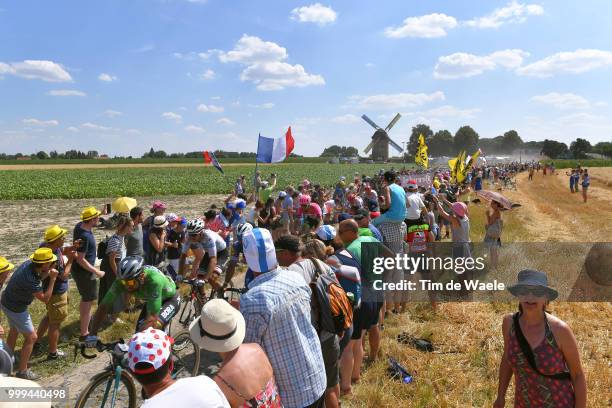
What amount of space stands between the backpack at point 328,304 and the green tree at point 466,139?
148m

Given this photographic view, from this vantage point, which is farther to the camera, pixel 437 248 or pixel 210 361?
pixel 437 248

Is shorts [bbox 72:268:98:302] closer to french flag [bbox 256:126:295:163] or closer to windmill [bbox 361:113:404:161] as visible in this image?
french flag [bbox 256:126:295:163]

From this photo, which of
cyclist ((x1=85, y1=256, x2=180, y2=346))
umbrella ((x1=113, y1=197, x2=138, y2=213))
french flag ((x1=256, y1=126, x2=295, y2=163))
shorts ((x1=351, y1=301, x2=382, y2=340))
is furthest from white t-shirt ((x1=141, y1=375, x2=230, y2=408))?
french flag ((x1=256, y1=126, x2=295, y2=163))

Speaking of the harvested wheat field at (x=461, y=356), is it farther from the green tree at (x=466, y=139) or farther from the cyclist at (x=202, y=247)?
the green tree at (x=466, y=139)

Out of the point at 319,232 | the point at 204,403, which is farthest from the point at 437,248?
the point at 204,403

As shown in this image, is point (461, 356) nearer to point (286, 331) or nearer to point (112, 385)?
point (286, 331)

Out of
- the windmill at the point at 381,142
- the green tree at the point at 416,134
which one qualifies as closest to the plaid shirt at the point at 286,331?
the windmill at the point at 381,142

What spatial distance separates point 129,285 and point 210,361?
2.04 metres

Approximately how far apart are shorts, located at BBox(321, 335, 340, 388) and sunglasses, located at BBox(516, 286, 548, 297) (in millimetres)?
1563

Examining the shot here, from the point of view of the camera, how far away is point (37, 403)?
5.93 ft

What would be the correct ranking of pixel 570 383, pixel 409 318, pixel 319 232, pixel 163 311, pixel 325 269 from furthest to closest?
pixel 409 318, pixel 319 232, pixel 163 311, pixel 325 269, pixel 570 383

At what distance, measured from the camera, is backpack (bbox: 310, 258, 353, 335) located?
3355 mm

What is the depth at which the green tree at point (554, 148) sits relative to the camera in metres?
131

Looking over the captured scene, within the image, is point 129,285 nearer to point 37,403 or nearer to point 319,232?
point 319,232
